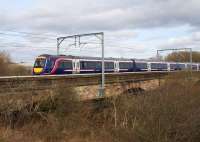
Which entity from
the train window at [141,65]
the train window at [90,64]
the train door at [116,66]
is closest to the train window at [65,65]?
the train window at [90,64]

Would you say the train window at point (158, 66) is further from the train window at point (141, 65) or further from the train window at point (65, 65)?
the train window at point (65, 65)

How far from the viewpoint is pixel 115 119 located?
1991 cm

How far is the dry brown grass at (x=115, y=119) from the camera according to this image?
1388 cm

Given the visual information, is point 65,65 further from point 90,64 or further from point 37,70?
point 90,64

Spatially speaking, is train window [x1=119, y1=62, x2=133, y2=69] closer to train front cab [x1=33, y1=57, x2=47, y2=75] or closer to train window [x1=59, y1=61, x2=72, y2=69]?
train window [x1=59, y1=61, x2=72, y2=69]

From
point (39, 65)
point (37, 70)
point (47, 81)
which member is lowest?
point (47, 81)

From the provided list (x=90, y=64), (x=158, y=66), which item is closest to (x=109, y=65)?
(x=90, y=64)

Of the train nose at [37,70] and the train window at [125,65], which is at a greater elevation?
the train window at [125,65]

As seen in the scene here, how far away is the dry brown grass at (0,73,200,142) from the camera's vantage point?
45.5ft

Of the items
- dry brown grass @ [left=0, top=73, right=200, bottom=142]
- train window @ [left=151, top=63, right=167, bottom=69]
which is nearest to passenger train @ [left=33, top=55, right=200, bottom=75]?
train window @ [left=151, top=63, right=167, bottom=69]

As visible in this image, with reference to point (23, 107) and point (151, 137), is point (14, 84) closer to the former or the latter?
point (23, 107)

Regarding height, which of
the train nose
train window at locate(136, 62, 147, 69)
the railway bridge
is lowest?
the railway bridge

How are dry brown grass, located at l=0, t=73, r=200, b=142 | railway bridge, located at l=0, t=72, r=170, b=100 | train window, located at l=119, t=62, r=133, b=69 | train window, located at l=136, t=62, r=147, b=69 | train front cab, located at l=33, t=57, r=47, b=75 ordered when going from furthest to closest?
1. train window, located at l=136, t=62, r=147, b=69
2. train window, located at l=119, t=62, r=133, b=69
3. train front cab, located at l=33, t=57, r=47, b=75
4. railway bridge, located at l=0, t=72, r=170, b=100
5. dry brown grass, located at l=0, t=73, r=200, b=142

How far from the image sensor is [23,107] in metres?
19.3
